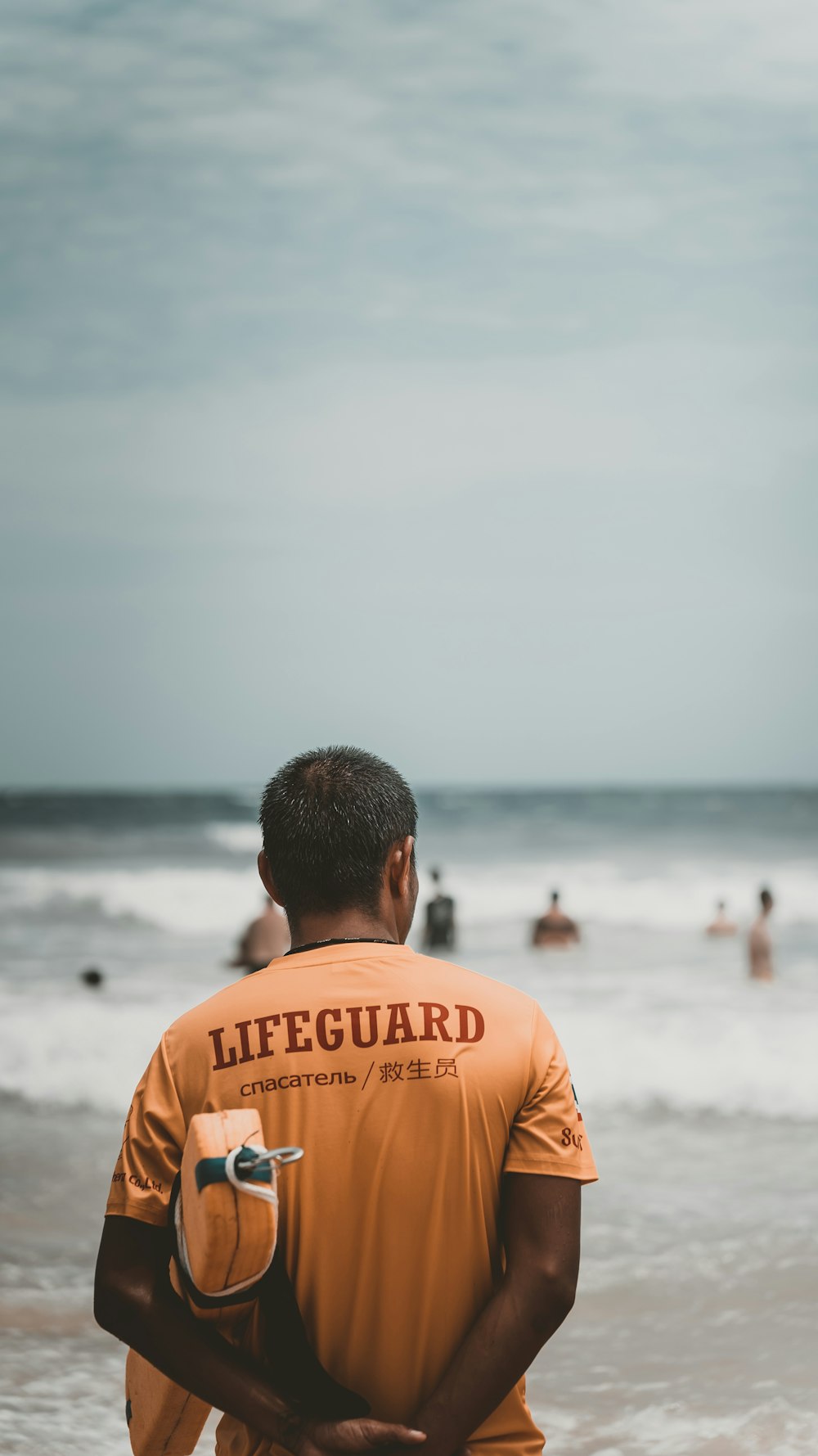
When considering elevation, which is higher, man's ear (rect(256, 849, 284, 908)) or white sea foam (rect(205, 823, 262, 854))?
man's ear (rect(256, 849, 284, 908))

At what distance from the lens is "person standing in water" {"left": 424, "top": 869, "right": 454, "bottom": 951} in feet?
54.1

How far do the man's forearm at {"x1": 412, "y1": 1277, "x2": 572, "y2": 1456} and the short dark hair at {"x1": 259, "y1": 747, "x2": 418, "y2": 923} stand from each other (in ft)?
1.95

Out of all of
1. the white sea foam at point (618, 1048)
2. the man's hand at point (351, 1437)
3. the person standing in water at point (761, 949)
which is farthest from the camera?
the person standing in water at point (761, 949)

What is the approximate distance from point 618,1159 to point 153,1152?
623 cm

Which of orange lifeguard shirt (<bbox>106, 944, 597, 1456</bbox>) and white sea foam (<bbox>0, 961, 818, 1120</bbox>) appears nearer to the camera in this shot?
orange lifeguard shirt (<bbox>106, 944, 597, 1456</bbox>)

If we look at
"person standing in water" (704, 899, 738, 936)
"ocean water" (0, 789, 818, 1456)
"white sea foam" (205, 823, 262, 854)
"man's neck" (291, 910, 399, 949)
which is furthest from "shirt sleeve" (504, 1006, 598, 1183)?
"white sea foam" (205, 823, 262, 854)

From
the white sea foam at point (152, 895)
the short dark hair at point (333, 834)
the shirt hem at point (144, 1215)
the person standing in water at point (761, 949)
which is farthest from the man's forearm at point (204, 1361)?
the white sea foam at point (152, 895)

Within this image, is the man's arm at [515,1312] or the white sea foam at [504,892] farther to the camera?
the white sea foam at [504,892]

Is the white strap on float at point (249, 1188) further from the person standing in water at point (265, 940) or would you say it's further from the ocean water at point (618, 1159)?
the person standing in water at point (265, 940)

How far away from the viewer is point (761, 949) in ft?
48.0

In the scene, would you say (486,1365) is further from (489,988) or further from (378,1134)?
(489,988)

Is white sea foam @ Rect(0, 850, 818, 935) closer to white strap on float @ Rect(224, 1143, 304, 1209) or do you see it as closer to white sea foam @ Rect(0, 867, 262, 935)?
white sea foam @ Rect(0, 867, 262, 935)

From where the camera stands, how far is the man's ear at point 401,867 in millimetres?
1974

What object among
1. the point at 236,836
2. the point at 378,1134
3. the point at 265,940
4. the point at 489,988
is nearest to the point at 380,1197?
the point at 378,1134
